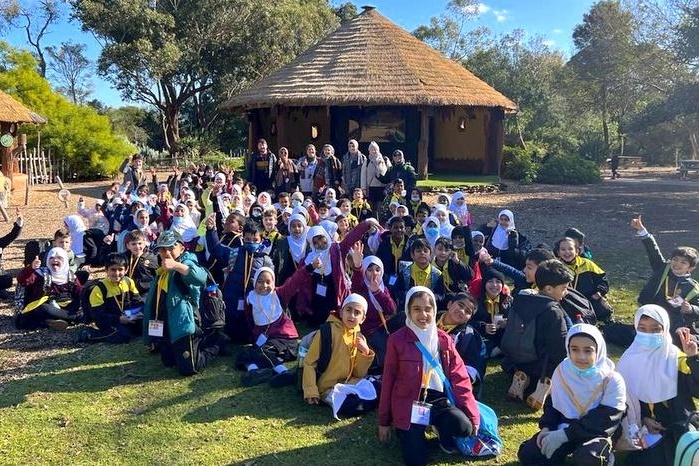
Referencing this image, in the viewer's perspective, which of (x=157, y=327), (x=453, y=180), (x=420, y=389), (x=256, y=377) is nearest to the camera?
(x=420, y=389)

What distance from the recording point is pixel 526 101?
108 ft

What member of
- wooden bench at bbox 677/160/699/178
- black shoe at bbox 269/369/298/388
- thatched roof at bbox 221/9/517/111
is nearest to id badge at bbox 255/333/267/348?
black shoe at bbox 269/369/298/388

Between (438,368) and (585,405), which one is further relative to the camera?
(438,368)

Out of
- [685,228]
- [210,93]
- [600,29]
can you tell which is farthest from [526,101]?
[685,228]

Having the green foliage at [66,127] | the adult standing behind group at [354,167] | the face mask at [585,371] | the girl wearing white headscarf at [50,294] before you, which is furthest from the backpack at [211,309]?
the green foliage at [66,127]

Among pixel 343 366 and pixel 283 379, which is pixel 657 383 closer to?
pixel 343 366

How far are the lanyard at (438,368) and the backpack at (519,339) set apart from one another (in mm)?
807

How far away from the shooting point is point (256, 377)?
491cm

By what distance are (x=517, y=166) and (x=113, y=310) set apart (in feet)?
59.3

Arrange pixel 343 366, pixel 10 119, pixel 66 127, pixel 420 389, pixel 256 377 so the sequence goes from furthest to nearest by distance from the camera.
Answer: pixel 66 127, pixel 10 119, pixel 256 377, pixel 343 366, pixel 420 389

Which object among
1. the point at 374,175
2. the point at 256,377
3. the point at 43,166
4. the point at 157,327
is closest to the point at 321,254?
the point at 256,377

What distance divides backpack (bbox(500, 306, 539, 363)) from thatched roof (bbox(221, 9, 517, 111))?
41.1 ft

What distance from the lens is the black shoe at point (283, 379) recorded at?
4.79 metres

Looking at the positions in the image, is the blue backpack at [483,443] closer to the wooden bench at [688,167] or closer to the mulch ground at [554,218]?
the mulch ground at [554,218]
